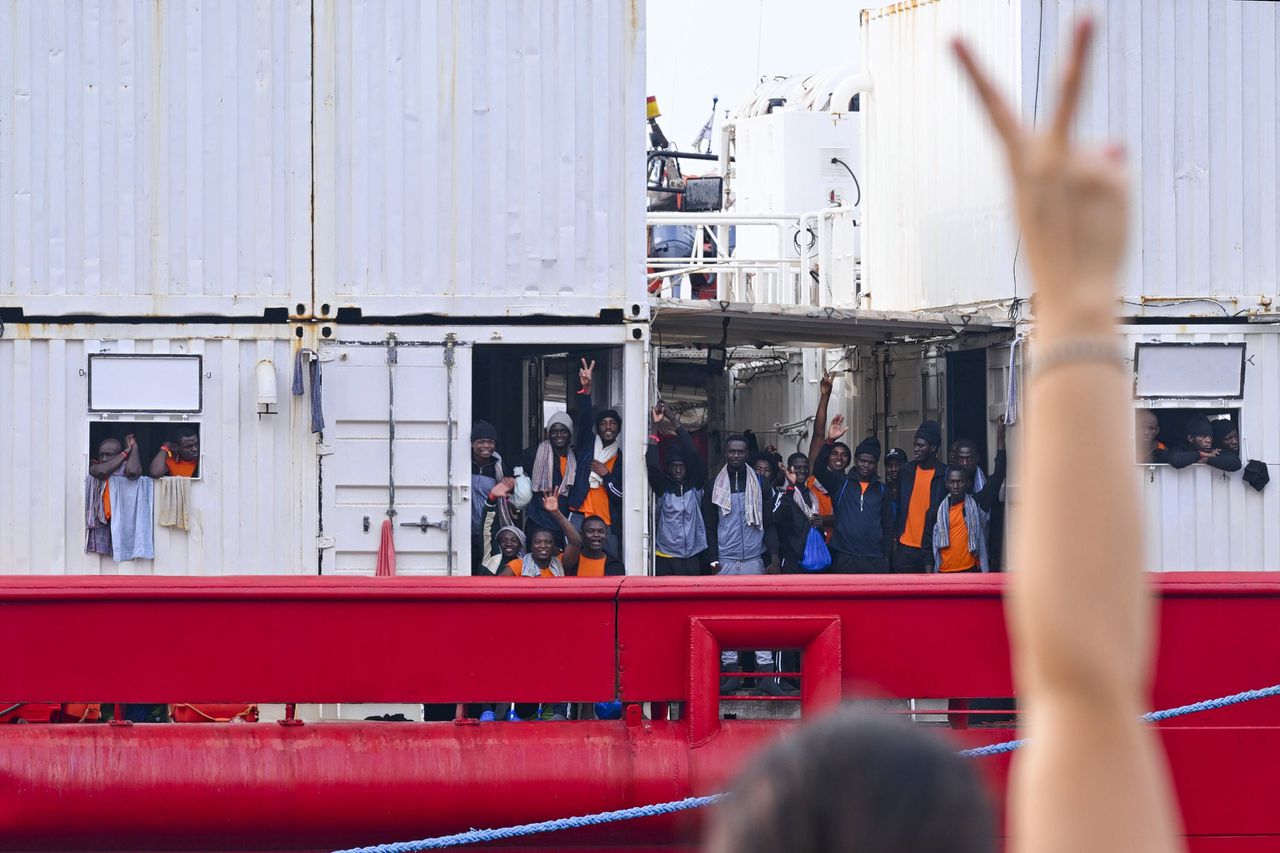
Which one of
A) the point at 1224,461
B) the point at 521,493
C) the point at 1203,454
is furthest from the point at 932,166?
the point at 521,493

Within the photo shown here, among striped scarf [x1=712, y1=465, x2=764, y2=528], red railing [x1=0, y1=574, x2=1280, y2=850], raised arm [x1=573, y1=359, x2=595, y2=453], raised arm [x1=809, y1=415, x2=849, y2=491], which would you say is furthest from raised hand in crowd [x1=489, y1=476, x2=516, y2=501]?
red railing [x1=0, y1=574, x2=1280, y2=850]

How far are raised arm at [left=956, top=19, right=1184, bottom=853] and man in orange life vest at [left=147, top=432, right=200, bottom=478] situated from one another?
28.9ft

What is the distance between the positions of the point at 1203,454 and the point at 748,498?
312 centimetres

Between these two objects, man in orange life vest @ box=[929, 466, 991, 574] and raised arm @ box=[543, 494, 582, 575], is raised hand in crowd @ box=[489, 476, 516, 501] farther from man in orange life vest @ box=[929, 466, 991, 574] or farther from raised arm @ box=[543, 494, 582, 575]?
man in orange life vest @ box=[929, 466, 991, 574]

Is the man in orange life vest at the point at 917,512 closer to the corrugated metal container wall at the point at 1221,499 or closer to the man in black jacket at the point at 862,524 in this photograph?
the man in black jacket at the point at 862,524

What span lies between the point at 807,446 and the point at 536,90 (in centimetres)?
520

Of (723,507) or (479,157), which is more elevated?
(479,157)

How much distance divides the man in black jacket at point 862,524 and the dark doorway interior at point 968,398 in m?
1.56

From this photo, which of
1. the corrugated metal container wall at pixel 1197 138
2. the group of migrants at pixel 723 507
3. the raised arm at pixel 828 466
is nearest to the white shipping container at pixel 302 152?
the group of migrants at pixel 723 507

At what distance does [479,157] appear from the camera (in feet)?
31.7

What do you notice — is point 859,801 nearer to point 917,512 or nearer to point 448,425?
point 448,425

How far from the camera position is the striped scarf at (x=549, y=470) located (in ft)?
32.0

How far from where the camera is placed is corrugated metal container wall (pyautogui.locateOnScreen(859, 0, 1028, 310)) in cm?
1128

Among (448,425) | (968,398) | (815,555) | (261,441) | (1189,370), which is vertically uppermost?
(1189,370)
